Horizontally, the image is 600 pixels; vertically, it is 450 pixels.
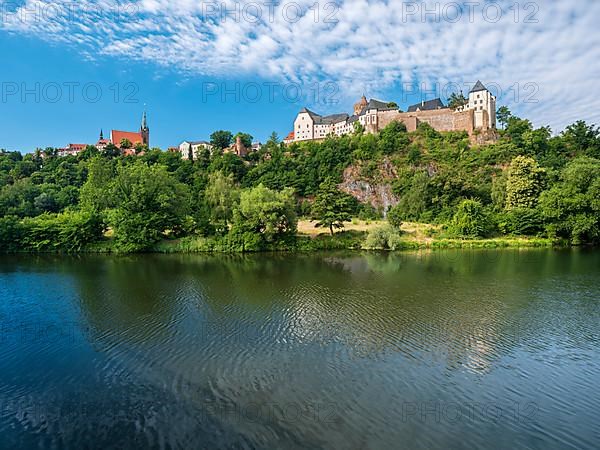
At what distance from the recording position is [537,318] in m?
15.6

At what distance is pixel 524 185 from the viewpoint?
46094mm

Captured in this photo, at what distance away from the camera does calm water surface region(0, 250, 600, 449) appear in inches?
322

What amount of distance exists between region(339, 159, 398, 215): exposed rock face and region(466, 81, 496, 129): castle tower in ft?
63.7

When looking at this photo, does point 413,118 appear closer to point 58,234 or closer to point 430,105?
Answer: point 430,105

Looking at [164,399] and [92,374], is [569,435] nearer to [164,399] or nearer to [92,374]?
[164,399]

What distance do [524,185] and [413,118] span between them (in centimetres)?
3278

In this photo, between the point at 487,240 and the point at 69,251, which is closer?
the point at 69,251

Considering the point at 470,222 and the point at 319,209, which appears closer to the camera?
the point at 319,209

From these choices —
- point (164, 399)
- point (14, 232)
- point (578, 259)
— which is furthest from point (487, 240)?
point (14, 232)

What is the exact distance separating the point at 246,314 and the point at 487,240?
35.6 m

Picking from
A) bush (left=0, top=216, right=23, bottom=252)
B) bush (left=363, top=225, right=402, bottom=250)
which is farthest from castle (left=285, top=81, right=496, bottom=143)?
bush (left=0, top=216, right=23, bottom=252)

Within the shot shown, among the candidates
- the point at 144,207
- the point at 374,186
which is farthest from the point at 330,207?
the point at 374,186

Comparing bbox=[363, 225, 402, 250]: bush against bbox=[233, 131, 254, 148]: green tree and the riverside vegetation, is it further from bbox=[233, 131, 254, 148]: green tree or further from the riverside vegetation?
bbox=[233, 131, 254, 148]: green tree

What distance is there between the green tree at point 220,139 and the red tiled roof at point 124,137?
2271 cm
